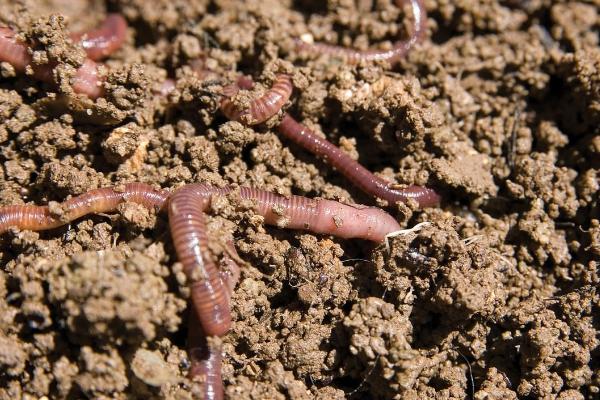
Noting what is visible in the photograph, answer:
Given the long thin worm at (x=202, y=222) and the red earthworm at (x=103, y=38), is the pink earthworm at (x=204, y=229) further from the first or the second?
the red earthworm at (x=103, y=38)

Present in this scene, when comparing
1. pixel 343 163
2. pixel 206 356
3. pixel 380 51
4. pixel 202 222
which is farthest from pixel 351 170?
pixel 206 356

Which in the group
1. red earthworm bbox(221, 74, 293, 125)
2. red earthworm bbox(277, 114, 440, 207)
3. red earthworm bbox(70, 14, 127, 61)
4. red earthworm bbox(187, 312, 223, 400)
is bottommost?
red earthworm bbox(187, 312, 223, 400)

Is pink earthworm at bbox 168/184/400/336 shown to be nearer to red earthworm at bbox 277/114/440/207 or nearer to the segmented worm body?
red earthworm at bbox 277/114/440/207

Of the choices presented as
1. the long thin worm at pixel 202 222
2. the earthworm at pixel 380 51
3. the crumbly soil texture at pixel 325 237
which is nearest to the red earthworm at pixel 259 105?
the crumbly soil texture at pixel 325 237

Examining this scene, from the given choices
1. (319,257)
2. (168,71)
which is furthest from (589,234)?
(168,71)

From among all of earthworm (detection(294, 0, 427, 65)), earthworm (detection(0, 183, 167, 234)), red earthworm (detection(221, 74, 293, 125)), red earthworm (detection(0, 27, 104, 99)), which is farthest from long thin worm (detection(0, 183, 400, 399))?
earthworm (detection(294, 0, 427, 65))
